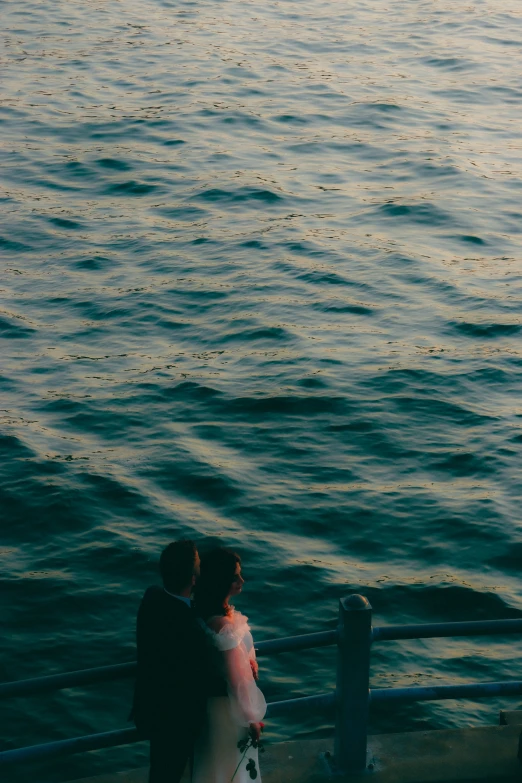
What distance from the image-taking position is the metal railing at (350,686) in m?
4.98

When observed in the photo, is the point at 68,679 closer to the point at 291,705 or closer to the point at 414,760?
the point at 291,705

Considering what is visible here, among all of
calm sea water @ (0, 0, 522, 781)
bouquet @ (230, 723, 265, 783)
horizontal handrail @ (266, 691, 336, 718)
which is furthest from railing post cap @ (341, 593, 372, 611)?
calm sea water @ (0, 0, 522, 781)

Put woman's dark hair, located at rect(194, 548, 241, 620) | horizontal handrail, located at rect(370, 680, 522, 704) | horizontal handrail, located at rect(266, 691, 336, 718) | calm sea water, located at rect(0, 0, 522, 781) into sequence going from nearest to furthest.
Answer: woman's dark hair, located at rect(194, 548, 241, 620), horizontal handrail, located at rect(266, 691, 336, 718), horizontal handrail, located at rect(370, 680, 522, 704), calm sea water, located at rect(0, 0, 522, 781)

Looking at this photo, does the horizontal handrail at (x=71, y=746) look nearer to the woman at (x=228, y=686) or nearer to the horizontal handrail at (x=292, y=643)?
the woman at (x=228, y=686)

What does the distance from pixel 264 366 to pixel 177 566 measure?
9.29m

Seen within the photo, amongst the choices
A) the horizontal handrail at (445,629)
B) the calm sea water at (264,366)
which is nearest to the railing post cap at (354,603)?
the horizontal handrail at (445,629)

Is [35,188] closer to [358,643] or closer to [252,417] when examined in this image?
[252,417]

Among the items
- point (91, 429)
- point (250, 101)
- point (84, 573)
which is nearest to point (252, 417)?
point (91, 429)

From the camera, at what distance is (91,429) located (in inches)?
507

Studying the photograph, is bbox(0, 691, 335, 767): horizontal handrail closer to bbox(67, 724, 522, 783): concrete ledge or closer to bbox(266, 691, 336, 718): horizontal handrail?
bbox(266, 691, 336, 718): horizontal handrail

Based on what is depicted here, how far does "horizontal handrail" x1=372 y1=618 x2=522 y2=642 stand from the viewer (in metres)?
5.34

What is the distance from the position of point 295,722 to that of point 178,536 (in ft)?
8.46

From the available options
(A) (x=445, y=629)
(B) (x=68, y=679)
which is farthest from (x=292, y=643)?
(B) (x=68, y=679)

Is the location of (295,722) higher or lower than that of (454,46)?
lower
